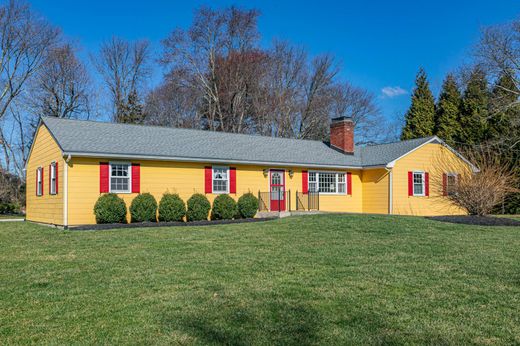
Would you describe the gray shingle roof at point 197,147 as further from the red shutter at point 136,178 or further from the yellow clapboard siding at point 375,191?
the yellow clapboard siding at point 375,191

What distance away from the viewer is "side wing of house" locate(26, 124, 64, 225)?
16781mm

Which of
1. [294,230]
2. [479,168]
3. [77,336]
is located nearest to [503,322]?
[77,336]

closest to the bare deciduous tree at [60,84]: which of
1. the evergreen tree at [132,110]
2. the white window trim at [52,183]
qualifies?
the evergreen tree at [132,110]

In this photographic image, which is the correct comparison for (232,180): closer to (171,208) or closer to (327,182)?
(171,208)

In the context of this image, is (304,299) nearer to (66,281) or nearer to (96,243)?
(66,281)

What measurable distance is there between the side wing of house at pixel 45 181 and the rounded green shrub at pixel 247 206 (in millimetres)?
6645

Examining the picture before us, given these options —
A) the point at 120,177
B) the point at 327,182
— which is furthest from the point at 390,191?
the point at 120,177

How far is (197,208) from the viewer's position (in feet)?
57.5

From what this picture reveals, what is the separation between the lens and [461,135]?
29984mm

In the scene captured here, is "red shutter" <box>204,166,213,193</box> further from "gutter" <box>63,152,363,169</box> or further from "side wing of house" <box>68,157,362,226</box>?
"gutter" <box>63,152,363,169</box>

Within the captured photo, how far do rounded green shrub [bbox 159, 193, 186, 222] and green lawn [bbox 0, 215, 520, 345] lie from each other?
533cm

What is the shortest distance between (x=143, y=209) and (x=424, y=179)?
14.3m

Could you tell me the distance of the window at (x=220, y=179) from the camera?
760 inches

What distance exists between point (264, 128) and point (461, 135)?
1494 centimetres
